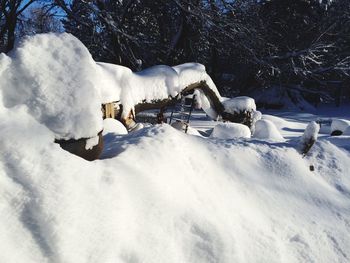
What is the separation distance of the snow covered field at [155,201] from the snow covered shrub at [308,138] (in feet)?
1.24

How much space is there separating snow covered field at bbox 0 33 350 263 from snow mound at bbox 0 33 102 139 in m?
0.01

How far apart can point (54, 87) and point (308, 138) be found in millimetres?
2490

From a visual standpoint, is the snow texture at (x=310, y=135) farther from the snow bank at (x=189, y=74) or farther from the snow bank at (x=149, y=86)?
the snow bank at (x=189, y=74)

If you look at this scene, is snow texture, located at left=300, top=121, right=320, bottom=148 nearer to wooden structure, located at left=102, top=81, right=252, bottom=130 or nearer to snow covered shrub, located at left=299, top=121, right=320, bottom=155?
snow covered shrub, located at left=299, top=121, right=320, bottom=155

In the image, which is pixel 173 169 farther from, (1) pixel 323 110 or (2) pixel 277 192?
(1) pixel 323 110

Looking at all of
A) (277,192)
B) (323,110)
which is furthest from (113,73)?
(323,110)

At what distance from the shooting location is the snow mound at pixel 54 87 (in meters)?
2.26

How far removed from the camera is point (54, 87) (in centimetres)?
234

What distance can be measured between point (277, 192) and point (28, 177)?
6.34 ft

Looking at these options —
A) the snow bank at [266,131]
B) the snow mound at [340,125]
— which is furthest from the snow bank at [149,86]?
the snow mound at [340,125]

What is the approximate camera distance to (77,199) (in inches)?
76.2

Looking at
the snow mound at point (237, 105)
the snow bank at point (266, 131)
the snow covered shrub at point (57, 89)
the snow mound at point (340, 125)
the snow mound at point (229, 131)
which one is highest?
the snow covered shrub at point (57, 89)

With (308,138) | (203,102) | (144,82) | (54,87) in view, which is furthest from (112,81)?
(203,102)

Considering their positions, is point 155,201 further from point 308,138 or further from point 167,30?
point 167,30
